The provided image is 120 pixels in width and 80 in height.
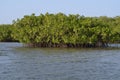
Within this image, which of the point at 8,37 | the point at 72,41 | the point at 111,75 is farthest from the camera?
the point at 8,37

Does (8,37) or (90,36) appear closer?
(90,36)

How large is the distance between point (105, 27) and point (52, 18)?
9.25 meters

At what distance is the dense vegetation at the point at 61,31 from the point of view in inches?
2274

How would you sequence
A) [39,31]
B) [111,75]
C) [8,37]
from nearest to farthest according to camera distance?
1. [111,75]
2. [39,31]
3. [8,37]

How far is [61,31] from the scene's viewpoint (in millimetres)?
58062

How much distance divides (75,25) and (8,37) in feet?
119

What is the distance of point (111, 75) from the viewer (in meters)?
21.0

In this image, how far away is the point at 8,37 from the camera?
9181 cm

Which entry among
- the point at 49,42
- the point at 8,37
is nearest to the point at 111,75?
the point at 49,42

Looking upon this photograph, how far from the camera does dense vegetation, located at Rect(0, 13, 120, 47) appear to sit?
57750 millimetres

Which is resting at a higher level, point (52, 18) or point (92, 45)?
point (52, 18)

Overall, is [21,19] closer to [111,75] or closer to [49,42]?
[49,42]

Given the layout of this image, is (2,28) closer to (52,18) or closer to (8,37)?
(8,37)

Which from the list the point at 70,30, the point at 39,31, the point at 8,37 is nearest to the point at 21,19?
the point at 39,31
